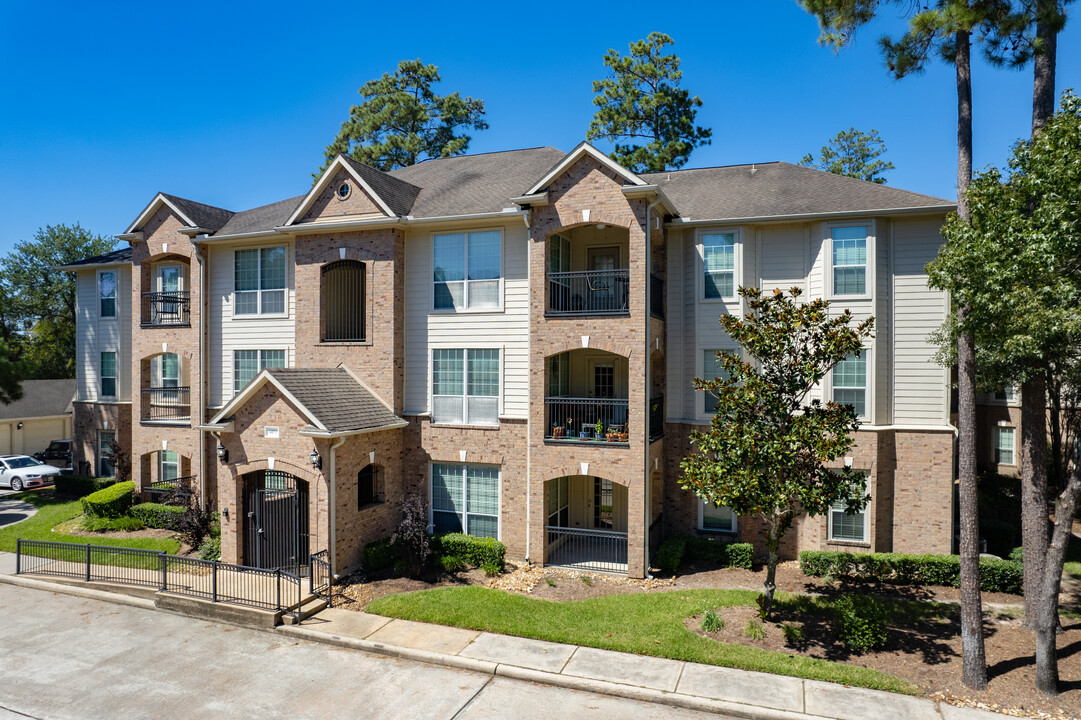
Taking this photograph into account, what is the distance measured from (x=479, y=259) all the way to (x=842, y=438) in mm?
10661

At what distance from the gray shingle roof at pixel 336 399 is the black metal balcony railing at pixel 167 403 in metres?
8.23

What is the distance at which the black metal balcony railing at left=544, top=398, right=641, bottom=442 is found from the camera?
16.4 metres

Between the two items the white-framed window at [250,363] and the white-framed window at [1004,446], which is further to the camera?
the white-framed window at [1004,446]

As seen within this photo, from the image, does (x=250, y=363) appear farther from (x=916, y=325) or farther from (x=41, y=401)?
(x=41, y=401)

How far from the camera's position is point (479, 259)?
17.9m

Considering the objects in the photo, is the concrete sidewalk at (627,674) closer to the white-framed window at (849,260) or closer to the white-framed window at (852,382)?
the white-framed window at (852,382)

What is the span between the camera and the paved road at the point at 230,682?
32.0 feet

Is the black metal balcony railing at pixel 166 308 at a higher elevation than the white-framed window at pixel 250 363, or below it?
higher

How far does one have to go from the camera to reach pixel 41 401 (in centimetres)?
3597

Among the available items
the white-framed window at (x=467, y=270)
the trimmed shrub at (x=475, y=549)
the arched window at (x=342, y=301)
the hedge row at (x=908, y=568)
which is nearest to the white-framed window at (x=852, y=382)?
the hedge row at (x=908, y=568)

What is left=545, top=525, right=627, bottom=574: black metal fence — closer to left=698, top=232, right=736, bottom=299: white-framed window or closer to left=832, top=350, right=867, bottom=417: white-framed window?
left=832, top=350, right=867, bottom=417: white-framed window

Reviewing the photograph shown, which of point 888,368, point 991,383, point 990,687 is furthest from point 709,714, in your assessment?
point 888,368

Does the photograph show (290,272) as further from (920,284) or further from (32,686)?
(920,284)

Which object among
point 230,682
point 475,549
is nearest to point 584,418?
point 475,549
